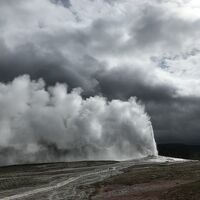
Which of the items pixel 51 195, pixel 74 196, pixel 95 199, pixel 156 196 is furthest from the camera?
pixel 51 195

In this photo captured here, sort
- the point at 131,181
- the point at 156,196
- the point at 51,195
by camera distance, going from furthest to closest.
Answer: the point at 131,181 → the point at 51,195 → the point at 156,196

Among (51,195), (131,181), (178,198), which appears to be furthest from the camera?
(131,181)

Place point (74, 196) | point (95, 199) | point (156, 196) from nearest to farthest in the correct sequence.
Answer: point (156, 196) < point (95, 199) < point (74, 196)

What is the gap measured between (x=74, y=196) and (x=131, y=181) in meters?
18.3

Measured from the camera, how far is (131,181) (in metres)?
78.8

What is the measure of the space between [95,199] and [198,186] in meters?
14.7

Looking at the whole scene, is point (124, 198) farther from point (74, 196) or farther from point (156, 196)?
point (74, 196)

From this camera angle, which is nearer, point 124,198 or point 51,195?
point 124,198

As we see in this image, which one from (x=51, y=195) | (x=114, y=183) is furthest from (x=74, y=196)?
(x=114, y=183)

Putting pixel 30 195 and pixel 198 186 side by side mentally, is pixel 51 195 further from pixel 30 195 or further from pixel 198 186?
pixel 198 186

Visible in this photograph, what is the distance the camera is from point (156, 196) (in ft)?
168

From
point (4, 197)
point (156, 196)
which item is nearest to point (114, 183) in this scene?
point (4, 197)

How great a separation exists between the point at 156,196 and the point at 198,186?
567cm

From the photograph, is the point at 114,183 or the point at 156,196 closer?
the point at 156,196
